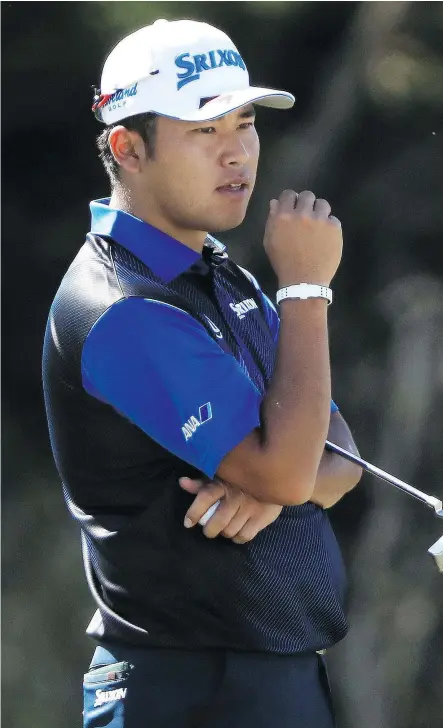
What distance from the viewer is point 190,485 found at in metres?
2.30

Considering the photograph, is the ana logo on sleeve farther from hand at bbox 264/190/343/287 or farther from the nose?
the nose

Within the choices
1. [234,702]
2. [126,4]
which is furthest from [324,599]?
[126,4]

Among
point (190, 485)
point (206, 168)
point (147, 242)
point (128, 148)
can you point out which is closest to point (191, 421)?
point (190, 485)

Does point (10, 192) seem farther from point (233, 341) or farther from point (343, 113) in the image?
point (233, 341)

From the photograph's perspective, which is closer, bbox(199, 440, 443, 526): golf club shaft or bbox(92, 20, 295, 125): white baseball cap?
bbox(199, 440, 443, 526): golf club shaft

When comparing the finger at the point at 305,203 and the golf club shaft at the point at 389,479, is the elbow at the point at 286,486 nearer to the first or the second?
the golf club shaft at the point at 389,479

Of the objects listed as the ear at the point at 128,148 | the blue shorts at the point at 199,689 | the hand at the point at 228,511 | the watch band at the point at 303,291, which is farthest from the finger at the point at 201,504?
the ear at the point at 128,148

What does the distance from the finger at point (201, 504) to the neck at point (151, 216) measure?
0.50 m

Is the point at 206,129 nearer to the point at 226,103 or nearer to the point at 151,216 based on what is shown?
the point at 226,103

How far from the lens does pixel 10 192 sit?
629 cm

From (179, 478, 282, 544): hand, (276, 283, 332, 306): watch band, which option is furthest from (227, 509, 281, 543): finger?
(276, 283, 332, 306): watch band

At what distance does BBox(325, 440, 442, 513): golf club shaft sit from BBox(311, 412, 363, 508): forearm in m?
0.02

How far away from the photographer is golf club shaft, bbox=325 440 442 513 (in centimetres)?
234

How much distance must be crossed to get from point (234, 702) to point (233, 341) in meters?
0.64
